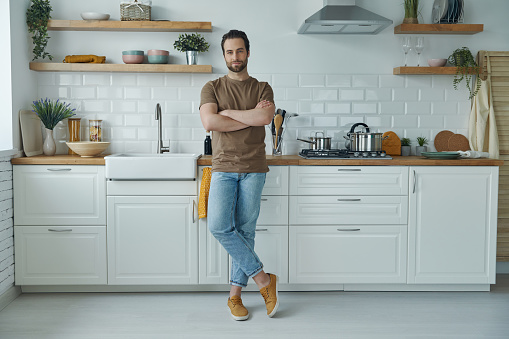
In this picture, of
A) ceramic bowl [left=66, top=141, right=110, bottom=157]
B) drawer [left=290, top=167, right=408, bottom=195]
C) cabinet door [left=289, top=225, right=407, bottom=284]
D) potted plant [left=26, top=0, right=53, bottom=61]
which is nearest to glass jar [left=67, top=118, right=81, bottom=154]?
ceramic bowl [left=66, top=141, right=110, bottom=157]

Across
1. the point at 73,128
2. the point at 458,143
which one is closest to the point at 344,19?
the point at 458,143

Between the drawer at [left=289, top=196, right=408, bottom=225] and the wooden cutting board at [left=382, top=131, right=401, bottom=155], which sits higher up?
the wooden cutting board at [left=382, top=131, right=401, bottom=155]

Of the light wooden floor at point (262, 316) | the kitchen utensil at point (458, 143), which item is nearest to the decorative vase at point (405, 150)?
the kitchen utensil at point (458, 143)

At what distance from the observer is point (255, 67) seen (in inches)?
164

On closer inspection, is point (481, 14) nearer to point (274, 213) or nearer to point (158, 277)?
point (274, 213)

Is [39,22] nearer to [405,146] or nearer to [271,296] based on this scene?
[271,296]

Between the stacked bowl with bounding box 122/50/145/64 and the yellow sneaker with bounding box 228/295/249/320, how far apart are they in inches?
74.5

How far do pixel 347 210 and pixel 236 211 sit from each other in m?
0.81

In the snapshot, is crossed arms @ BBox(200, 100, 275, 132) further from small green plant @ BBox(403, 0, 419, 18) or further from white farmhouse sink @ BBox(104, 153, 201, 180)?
small green plant @ BBox(403, 0, 419, 18)

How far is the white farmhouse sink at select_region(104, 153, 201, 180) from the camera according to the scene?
11.4ft

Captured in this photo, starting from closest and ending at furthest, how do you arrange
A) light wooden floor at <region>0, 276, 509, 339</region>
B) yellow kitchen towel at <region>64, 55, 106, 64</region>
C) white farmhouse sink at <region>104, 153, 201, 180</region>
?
light wooden floor at <region>0, 276, 509, 339</region>
white farmhouse sink at <region>104, 153, 201, 180</region>
yellow kitchen towel at <region>64, 55, 106, 64</region>

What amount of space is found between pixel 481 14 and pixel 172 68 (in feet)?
8.02

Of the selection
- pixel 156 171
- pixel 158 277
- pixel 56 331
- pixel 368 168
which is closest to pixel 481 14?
pixel 368 168

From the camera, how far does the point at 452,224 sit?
3.63m
